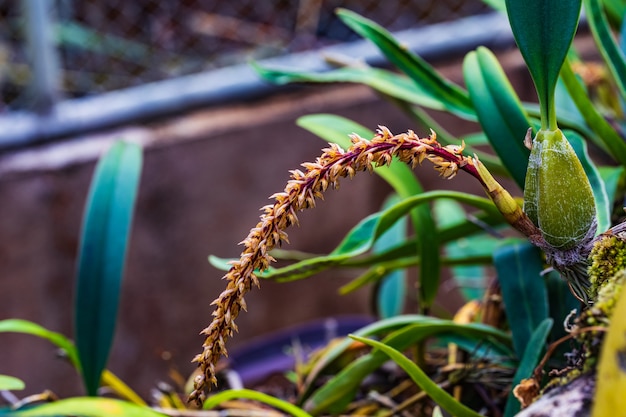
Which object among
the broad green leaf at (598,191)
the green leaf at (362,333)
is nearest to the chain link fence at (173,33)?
the green leaf at (362,333)

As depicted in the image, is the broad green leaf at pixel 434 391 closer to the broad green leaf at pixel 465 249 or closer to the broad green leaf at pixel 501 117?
the broad green leaf at pixel 501 117

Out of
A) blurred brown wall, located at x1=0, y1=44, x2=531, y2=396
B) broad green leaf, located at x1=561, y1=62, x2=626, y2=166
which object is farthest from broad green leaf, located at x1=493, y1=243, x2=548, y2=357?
blurred brown wall, located at x1=0, y1=44, x2=531, y2=396

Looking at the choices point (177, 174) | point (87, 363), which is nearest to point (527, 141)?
point (87, 363)

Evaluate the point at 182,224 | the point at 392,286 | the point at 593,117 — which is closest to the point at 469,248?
→ the point at 392,286

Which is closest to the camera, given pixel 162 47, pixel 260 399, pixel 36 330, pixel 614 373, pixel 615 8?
pixel 614 373

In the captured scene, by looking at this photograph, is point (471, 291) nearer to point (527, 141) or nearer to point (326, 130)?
point (326, 130)

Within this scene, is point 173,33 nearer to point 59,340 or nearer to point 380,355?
point 59,340
